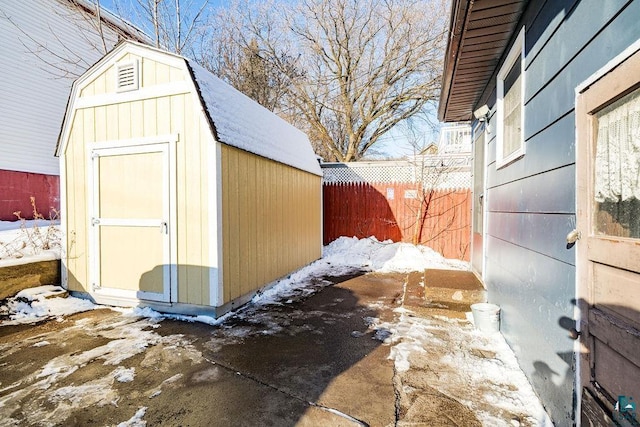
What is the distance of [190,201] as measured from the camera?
3.85 metres

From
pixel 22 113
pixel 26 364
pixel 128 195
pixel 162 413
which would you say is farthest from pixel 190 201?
pixel 22 113

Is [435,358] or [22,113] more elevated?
[22,113]

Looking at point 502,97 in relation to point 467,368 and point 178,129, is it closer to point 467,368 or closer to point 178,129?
point 467,368

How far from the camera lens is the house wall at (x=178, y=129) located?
379 cm

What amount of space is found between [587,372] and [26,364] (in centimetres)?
400

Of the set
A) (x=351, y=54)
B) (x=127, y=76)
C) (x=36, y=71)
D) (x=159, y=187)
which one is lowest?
(x=159, y=187)

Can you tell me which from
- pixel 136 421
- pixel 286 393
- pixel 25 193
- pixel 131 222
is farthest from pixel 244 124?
pixel 25 193

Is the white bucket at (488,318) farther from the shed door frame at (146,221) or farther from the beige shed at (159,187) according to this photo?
the shed door frame at (146,221)

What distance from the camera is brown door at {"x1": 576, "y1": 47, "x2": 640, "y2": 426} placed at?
1224 millimetres

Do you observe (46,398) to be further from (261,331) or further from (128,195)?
(128,195)

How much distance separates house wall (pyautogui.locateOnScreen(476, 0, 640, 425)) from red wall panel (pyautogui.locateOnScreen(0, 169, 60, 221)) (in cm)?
892

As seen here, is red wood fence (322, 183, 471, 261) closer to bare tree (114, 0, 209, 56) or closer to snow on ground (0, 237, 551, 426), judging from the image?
snow on ground (0, 237, 551, 426)

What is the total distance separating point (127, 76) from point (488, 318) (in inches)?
206

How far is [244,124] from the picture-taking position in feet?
15.1
